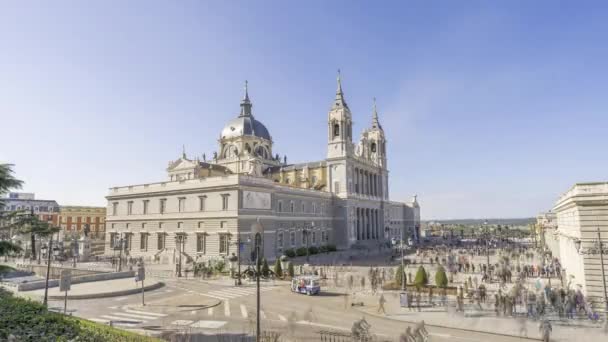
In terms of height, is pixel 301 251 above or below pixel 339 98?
below

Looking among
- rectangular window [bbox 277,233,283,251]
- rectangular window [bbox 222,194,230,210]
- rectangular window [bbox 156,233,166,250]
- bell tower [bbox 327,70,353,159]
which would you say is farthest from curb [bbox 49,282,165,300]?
bell tower [bbox 327,70,353,159]

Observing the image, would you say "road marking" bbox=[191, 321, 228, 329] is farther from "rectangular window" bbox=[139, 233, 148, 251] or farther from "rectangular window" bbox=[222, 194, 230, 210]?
"rectangular window" bbox=[139, 233, 148, 251]

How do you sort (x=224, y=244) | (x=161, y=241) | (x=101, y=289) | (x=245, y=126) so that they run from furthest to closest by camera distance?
(x=245, y=126)
(x=161, y=241)
(x=224, y=244)
(x=101, y=289)

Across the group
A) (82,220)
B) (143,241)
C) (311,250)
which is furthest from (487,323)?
(82,220)

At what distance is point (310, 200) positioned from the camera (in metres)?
62.8

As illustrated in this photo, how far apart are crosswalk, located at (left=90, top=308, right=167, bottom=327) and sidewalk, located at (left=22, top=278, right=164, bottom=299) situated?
200 inches

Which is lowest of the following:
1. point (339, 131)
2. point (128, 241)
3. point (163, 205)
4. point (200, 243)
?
point (128, 241)

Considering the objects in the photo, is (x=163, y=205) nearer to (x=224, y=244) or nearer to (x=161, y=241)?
(x=161, y=241)

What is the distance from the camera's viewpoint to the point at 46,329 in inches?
422

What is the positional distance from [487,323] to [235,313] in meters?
13.8

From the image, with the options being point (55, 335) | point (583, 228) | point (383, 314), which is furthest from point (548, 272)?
point (55, 335)

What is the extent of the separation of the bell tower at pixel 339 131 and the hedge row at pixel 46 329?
6102 centimetres

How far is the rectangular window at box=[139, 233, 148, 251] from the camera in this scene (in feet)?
178

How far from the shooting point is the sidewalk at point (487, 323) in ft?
56.5
